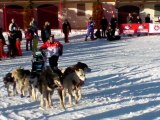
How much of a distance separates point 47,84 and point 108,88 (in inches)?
125

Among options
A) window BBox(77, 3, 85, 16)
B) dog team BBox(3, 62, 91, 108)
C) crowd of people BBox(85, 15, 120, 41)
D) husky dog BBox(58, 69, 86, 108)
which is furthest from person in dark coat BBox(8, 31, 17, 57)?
window BBox(77, 3, 85, 16)

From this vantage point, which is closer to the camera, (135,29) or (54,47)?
(54,47)

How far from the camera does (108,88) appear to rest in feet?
42.5

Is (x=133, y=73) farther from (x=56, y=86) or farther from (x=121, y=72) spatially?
(x=56, y=86)

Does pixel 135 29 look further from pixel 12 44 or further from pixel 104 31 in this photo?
pixel 12 44

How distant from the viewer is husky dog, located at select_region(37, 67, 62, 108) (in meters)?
10.0

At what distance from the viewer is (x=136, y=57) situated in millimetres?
19312

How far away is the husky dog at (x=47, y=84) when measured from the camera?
10.0 m

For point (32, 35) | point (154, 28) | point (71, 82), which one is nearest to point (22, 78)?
point (71, 82)

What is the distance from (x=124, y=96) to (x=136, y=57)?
7.65 metres

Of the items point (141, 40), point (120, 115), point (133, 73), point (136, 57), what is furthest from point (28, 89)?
point (141, 40)

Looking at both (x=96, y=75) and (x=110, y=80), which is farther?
(x=96, y=75)

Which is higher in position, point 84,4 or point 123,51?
point 84,4

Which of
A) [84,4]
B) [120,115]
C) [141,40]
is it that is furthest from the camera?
[84,4]
